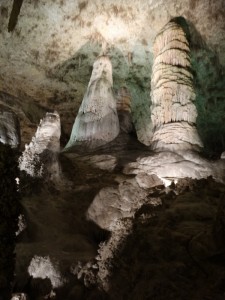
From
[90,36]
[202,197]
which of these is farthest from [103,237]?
[90,36]

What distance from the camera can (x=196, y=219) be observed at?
726cm

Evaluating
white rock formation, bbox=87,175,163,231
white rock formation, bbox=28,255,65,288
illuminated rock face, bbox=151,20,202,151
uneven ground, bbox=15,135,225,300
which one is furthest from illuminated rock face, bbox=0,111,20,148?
white rock formation, bbox=28,255,65,288

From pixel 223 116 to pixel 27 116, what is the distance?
9.33 m

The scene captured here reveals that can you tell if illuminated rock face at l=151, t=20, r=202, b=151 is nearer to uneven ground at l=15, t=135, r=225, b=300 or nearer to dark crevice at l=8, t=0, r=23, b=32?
uneven ground at l=15, t=135, r=225, b=300

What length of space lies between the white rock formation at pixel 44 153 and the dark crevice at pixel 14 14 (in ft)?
21.1

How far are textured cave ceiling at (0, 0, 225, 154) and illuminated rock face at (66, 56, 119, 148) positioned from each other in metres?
1.65

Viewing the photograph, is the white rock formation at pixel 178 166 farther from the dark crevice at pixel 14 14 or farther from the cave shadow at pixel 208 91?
the dark crevice at pixel 14 14

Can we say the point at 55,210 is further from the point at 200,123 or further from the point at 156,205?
the point at 200,123

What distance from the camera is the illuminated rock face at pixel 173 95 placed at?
11.4 meters

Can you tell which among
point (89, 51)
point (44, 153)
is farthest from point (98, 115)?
point (44, 153)

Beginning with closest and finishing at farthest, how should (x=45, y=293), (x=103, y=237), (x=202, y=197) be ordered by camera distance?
(x=45, y=293)
(x=103, y=237)
(x=202, y=197)

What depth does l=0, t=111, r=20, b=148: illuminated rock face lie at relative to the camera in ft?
32.4

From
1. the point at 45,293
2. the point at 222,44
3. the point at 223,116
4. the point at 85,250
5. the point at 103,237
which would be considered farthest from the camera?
the point at 223,116

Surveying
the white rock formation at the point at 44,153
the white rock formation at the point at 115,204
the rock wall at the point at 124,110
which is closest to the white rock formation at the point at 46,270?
the white rock formation at the point at 115,204
